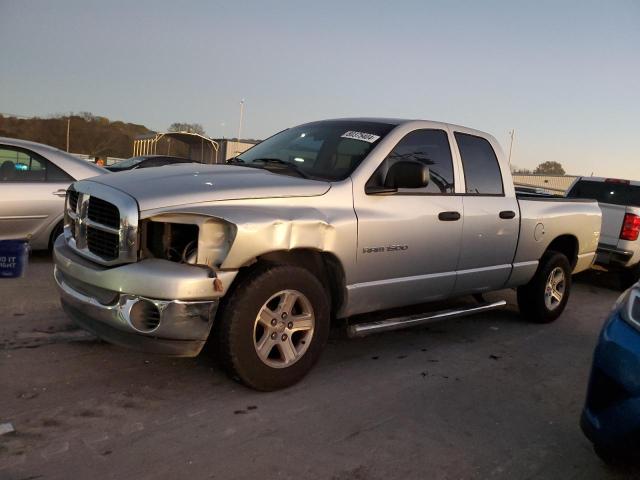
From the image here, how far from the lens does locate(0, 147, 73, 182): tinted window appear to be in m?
6.34

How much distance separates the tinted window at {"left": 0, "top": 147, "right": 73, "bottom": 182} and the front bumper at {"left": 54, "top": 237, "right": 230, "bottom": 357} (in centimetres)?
394

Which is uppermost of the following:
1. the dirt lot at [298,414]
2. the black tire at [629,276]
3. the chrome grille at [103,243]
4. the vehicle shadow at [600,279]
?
the chrome grille at [103,243]

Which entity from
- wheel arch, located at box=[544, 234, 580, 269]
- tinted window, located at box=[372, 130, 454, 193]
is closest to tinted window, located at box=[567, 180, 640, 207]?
wheel arch, located at box=[544, 234, 580, 269]

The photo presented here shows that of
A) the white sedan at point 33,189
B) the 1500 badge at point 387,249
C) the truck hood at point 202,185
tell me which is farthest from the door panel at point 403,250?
the white sedan at point 33,189

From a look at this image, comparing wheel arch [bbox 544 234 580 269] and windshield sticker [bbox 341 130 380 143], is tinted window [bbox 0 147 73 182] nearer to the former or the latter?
windshield sticker [bbox 341 130 380 143]

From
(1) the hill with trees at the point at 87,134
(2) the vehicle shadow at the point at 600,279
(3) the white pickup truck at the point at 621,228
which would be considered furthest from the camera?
(1) the hill with trees at the point at 87,134

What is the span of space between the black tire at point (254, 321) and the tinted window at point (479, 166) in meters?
1.96

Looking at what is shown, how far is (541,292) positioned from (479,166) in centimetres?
162

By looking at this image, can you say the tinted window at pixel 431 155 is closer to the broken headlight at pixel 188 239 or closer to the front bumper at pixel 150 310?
the broken headlight at pixel 188 239

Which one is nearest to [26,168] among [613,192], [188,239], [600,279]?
[188,239]

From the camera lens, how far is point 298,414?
3.24 metres

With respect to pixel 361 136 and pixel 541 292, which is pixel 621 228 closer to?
pixel 541 292

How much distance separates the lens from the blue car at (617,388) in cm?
229

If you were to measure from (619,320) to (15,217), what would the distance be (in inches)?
242
